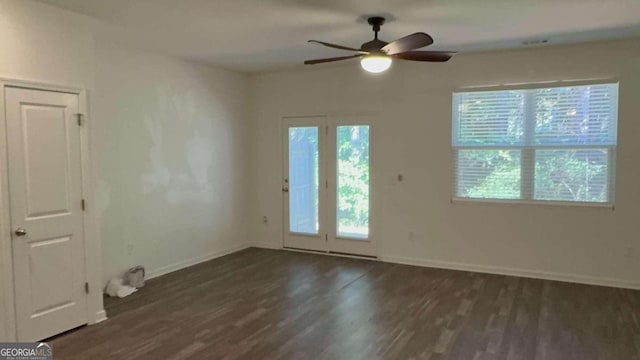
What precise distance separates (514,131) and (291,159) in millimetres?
3135

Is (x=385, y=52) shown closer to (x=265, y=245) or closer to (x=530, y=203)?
(x=530, y=203)

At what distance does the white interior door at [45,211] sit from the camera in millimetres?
3354

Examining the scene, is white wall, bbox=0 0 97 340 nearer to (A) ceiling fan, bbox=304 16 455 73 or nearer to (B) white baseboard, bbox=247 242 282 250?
(A) ceiling fan, bbox=304 16 455 73

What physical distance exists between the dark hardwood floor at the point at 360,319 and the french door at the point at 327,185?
35.2 inches

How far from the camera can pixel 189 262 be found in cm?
591

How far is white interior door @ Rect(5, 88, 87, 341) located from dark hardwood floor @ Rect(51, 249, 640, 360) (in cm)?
30

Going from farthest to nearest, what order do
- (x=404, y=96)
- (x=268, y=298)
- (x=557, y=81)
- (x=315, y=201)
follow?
(x=315, y=201), (x=404, y=96), (x=557, y=81), (x=268, y=298)

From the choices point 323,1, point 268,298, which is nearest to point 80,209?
point 268,298

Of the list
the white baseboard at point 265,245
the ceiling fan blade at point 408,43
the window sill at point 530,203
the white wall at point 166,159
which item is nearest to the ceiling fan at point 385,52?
the ceiling fan blade at point 408,43

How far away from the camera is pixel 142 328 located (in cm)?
382

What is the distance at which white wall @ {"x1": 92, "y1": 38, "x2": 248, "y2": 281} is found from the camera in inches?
189

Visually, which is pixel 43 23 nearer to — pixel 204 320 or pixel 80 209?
pixel 80 209

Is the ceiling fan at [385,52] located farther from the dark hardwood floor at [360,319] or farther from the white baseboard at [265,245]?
the white baseboard at [265,245]

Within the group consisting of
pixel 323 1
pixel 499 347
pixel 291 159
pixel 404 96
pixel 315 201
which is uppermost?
pixel 323 1
